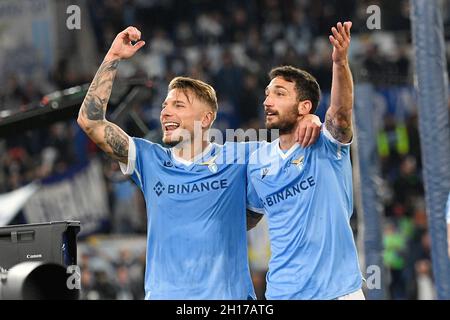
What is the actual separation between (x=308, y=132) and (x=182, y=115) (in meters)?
0.79

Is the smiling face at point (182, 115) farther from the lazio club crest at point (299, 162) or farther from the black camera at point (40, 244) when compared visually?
the black camera at point (40, 244)

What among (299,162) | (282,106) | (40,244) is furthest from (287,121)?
(40,244)

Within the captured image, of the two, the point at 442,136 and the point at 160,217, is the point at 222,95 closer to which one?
the point at 442,136

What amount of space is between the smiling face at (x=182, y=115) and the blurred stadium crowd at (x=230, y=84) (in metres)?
6.23

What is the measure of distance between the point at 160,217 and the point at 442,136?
330 centimetres

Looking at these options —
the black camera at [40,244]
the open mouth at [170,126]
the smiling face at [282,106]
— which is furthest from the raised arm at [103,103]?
the smiling face at [282,106]

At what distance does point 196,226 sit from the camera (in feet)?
18.6

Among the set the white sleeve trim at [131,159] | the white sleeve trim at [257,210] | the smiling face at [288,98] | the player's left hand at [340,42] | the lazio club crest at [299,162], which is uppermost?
the player's left hand at [340,42]

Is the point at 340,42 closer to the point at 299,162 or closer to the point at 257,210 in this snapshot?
the point at 299,162

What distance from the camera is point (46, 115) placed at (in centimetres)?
851

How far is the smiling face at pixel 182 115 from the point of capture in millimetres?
5840

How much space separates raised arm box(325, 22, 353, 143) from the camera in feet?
17.5

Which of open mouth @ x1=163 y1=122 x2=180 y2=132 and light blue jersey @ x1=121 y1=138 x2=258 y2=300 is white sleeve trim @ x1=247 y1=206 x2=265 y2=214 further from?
open mouth @ x1=163 y1=122 x2=180 y2=132
